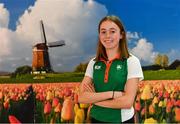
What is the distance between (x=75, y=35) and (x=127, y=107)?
61.2 inches

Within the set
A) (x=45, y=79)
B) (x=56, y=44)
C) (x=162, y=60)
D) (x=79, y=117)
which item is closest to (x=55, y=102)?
(x=45, y=79)

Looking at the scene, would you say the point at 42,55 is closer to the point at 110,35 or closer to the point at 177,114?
the point at 177,114

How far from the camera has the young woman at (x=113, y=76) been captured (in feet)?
6.73

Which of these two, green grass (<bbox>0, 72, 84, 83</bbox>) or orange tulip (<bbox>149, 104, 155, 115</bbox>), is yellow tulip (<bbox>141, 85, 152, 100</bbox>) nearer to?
orange tulip (<bbox>149, 104, 155, 115</bbox>)

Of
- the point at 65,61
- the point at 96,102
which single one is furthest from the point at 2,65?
the point at 96,102

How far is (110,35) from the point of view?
213cm

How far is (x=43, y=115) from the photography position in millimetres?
3514

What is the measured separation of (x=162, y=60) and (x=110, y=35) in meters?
1.37

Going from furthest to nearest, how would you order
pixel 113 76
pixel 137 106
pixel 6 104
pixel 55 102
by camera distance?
pixel 6 104
pixel 55 102
pixel 137 106
pixel 113 76

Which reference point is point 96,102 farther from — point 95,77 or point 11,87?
point 11,87

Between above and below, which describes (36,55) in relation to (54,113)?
above

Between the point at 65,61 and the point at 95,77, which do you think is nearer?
the point at 95,77

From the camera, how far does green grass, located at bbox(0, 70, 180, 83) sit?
11.3ft

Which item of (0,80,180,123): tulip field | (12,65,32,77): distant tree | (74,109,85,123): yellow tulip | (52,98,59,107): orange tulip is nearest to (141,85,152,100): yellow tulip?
(0,80,180,123): tulip field
